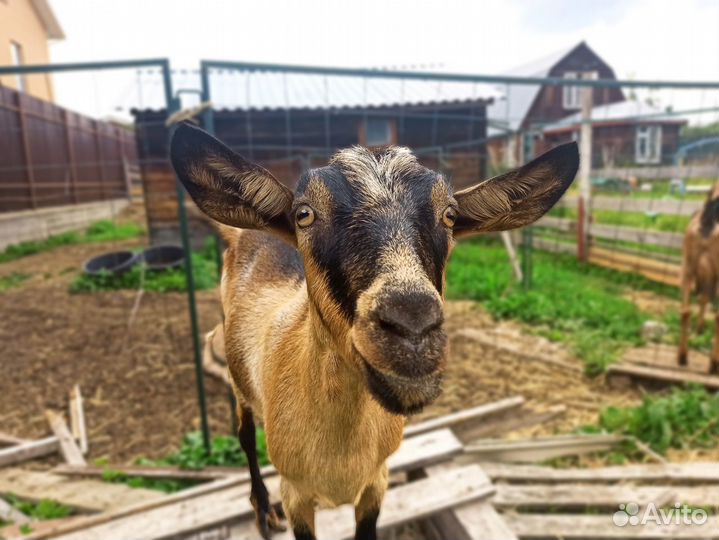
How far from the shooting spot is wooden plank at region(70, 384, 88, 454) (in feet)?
15.2

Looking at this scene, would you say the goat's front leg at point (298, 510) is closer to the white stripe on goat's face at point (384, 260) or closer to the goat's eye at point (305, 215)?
the white stripe on goat's face at point (384, 260)

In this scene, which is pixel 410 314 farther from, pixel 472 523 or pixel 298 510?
pixel 472 523

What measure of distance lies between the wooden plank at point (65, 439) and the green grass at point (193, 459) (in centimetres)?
53

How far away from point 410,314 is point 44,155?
15.6m

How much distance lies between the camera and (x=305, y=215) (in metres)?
1.22

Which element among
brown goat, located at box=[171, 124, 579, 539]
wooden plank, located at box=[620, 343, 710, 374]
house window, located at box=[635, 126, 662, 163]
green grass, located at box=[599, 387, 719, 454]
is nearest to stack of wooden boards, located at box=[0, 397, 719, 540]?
green grass, located at box=[599, 387, 719, 454]

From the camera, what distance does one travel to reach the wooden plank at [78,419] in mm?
4637

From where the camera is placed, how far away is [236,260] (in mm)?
2398

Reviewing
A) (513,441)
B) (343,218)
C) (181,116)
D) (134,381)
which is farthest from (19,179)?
(343,218)

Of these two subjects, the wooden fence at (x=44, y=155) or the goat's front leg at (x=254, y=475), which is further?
the wooden fence at (x=44, y=155)

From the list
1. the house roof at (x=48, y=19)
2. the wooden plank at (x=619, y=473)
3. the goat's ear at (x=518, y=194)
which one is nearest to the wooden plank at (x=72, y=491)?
→ the wooden plank at (x=619, y=473)

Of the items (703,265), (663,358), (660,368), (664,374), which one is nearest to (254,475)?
(664,374)

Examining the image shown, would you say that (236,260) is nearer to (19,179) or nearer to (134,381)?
(134,381)

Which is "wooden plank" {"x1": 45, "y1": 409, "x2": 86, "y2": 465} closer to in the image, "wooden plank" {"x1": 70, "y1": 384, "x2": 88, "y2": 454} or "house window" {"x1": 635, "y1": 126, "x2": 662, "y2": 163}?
"wooden plank" {"x1": 70, "y1": 384, "x2": 88, "y2": 454}
